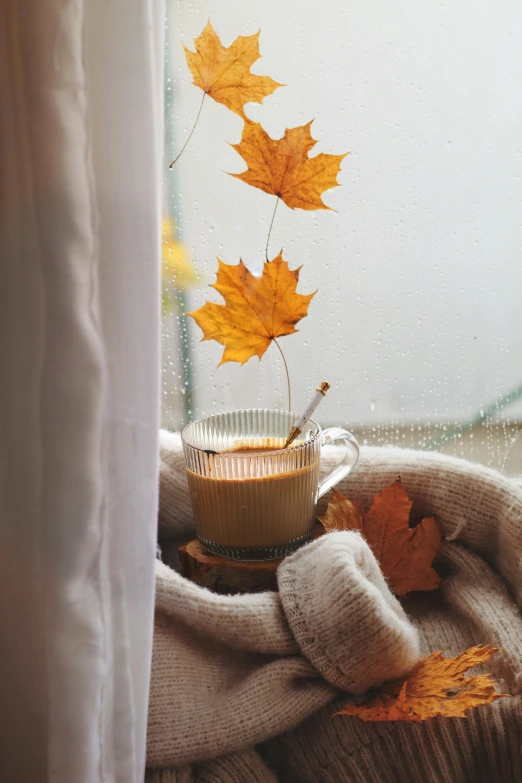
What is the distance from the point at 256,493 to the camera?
2.23 feet

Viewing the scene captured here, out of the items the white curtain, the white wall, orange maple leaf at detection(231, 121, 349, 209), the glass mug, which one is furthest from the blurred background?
the white curtain

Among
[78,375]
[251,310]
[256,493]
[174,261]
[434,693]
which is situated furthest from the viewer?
[174,261]

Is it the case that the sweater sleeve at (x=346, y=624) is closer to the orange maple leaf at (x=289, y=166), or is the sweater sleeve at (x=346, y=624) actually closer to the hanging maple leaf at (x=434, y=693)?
the hanging maple leaf at (x=434, y=693)

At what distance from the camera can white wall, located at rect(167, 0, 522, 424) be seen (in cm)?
86

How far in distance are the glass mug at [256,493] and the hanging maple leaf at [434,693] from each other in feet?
0.60

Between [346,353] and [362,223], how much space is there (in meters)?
0.18

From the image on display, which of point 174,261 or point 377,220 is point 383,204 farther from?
point 174,261

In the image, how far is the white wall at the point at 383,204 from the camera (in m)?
0.86

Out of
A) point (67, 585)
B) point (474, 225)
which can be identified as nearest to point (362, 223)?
point (474, 225)

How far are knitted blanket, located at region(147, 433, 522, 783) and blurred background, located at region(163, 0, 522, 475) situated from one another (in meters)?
0.39

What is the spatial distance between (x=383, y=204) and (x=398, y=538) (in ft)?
1.48

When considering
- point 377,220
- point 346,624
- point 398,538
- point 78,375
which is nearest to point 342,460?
point 398,538

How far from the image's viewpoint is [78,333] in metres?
0.35

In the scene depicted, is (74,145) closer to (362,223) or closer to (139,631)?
(139,631)
